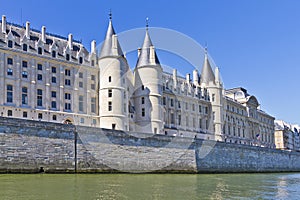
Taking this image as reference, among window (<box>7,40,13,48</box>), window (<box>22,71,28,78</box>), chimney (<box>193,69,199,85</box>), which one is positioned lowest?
window (<box>22,71,28,78</box>)

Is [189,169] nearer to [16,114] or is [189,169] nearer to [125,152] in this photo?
[125,152]

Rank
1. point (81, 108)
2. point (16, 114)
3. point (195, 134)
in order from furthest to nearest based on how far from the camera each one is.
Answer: point (195, 134), point (81, 108), point (16, 114)

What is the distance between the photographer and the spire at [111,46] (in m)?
57.9

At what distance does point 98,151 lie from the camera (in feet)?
118

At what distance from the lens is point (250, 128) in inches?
4013

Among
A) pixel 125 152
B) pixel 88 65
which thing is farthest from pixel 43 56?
pixel 125 152

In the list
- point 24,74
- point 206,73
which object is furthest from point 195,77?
point 24,74

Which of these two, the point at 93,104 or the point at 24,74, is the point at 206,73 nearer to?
the point at 93,104

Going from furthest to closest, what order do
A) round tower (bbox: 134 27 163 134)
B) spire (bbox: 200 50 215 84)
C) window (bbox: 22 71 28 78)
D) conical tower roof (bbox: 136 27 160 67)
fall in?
spire (bbox: 200 50 215 84), conical tower roof (bbox: 136 27 160 67), round tower (bbox: 134 27 163 134), window (bbox: 22 71 28 78)

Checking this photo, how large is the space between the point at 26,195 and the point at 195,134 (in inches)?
2361

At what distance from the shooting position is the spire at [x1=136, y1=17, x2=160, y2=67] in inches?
2507

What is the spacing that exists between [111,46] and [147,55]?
7952 millimetres

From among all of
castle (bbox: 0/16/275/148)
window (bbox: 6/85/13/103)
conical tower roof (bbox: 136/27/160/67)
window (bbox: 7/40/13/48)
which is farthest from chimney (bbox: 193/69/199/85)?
window (bbox: 6/85/13/103)

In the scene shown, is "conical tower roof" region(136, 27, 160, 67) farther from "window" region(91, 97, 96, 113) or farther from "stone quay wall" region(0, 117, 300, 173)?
"stone quay wall" region(0, 117, 300, 173)
